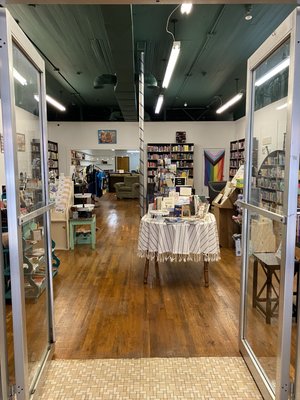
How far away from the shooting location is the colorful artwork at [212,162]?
12516 mm

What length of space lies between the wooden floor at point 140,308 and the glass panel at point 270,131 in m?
1.31

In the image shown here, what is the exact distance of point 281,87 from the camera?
183 cm

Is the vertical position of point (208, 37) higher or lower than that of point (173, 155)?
higher

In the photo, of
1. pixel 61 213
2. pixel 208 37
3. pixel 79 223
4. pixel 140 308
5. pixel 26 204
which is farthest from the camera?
pixel 208 37

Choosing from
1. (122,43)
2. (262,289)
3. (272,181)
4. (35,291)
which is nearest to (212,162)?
(122,43)

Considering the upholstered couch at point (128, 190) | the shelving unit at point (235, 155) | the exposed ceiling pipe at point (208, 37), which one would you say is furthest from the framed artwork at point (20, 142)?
the upholstered couch at point (128, 190)

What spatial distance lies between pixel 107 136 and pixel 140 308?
1005cm

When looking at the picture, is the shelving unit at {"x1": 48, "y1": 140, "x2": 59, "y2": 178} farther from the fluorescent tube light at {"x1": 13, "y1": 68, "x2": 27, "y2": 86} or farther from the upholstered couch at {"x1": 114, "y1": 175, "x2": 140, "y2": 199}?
the fluorescent tube light at {"x1": 13, "y1": 68, "x2": 27, "y2": 86}

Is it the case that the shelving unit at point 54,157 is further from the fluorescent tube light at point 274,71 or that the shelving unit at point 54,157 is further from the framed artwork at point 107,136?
the fluorescent tube light at point 274,71

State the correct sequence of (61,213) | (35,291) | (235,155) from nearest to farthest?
1. (35,291)
2. (61,213)
3. (235,155)

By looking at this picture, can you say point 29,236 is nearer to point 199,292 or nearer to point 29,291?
point 29,291

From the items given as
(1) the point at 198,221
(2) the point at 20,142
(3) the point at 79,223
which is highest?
(2) the point at 20,142

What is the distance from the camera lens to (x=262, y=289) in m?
2.53

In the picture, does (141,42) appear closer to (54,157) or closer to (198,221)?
(198,221)
